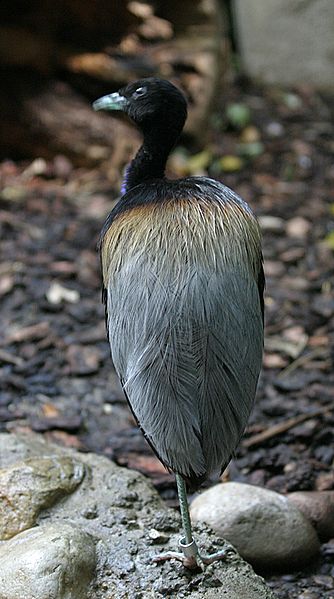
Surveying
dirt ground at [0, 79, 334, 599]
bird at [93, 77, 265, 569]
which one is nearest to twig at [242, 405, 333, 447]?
dirt ground at [0, 79, 334, 599]

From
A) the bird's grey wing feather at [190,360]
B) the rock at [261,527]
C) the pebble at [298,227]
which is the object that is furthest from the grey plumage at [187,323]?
the pebble at [298,227]

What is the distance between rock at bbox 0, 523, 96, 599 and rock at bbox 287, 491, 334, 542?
3.28ft

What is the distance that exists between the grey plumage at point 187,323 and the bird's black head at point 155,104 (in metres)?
0.30

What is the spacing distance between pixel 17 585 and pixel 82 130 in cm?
449

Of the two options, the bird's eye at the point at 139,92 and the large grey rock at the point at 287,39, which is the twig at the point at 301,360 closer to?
the bird's eye at the point at 139,92

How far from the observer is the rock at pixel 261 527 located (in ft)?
10.8

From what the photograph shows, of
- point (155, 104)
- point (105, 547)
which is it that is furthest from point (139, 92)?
point (105, 547)

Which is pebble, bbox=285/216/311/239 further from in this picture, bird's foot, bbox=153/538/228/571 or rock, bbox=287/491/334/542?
bird's foot, bbox=153/538/228/571

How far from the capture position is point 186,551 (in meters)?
2.95

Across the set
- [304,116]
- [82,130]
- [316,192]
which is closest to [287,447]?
[316,192]

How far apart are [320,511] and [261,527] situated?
355 mm

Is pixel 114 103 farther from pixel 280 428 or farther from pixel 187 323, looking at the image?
pixel 280 428

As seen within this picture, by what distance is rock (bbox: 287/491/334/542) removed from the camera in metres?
3.53

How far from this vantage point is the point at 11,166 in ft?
22.1
